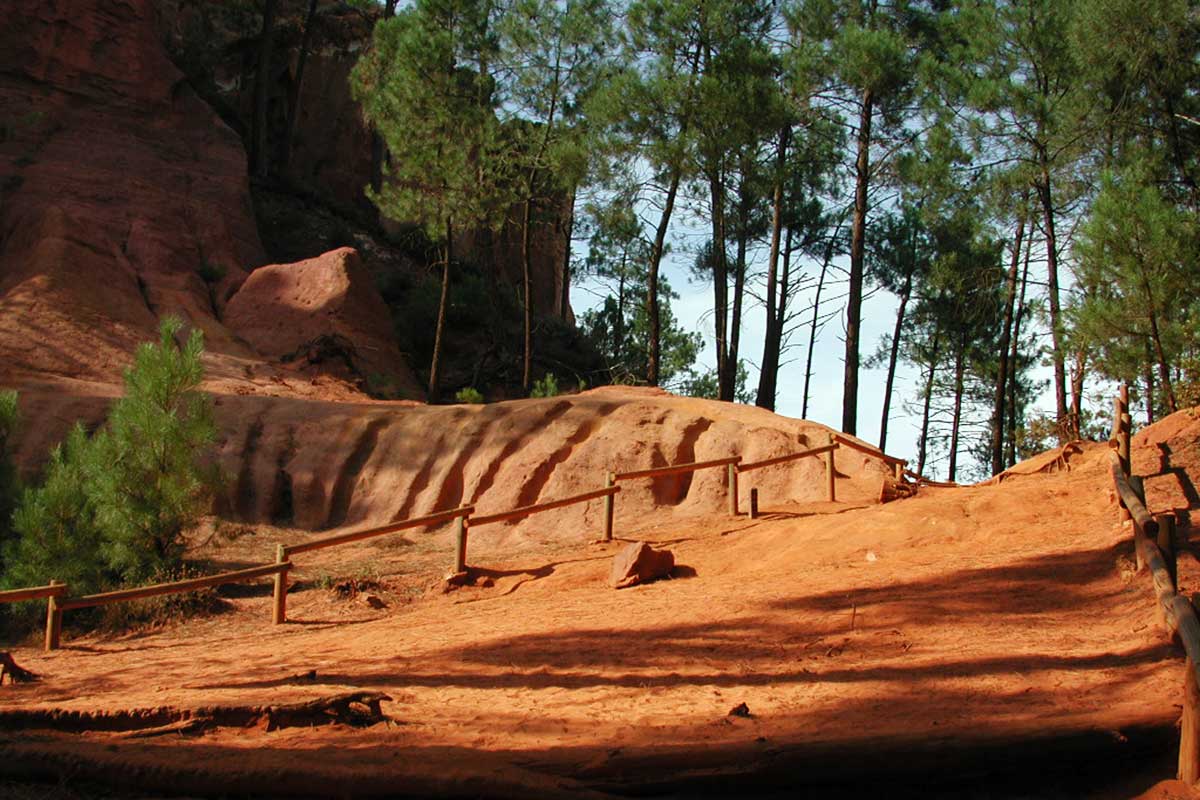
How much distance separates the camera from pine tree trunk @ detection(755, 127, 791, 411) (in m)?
22.5

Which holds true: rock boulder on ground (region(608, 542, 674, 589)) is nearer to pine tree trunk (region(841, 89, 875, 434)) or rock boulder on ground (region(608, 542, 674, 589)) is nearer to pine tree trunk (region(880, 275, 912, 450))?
pine tree trunk (region(841, 89, 875, 434))

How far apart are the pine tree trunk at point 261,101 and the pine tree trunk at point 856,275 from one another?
59.4ft

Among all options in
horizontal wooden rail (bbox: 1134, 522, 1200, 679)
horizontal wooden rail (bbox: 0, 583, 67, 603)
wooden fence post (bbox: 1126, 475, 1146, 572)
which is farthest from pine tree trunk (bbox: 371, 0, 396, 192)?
horizontal wooden rail (bbox: 1134, 522, 1200, 679)

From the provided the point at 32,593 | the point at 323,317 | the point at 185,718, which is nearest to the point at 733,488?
the point at 32,593

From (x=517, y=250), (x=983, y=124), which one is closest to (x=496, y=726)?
(x=983, y=124)

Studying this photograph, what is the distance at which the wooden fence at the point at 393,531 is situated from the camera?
1162 cm

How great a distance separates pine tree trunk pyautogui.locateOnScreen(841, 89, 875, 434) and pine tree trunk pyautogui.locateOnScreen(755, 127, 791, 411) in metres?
1.60

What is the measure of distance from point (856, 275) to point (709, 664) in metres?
15.3

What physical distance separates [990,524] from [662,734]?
6759 millimetres

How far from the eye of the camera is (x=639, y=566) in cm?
1184

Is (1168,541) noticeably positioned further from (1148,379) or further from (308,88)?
(308,88)

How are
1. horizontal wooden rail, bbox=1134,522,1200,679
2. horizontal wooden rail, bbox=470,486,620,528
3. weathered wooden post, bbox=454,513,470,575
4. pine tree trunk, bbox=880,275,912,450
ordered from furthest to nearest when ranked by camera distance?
pine tree trunk, bbox=880,275,912,450, horizontal wooden rail, bbox=470,486,620,528, weathered wooden post, bbox=454,513,470,575, horizontal wooden rail, bbox=1134,522,1200,679

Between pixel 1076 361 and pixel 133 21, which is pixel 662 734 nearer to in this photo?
pixel 1076 361

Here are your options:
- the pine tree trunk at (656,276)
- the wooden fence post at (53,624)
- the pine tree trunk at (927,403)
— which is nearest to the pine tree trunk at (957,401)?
the pine tree trunk at (927,403)
